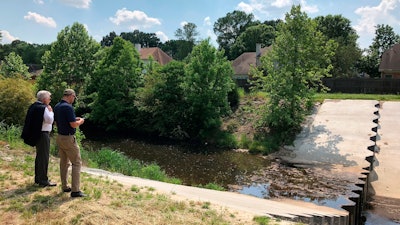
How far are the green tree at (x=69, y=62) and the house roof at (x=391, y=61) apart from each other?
95.1ft

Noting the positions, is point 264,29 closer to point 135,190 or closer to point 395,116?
point 395,116

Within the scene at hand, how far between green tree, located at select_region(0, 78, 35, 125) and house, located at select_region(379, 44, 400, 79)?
34049 millimetres

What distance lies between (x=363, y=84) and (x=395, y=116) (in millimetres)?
8920

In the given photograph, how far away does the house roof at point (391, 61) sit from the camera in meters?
37.5

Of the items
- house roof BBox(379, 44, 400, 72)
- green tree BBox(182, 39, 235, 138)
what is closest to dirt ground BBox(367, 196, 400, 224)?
green tree BBox(182, 39, 235, 138)

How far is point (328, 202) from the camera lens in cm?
1323

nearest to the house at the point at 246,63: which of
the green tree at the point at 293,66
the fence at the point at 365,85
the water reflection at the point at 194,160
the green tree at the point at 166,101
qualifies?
the fence at the point at 365,85

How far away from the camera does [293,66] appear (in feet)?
73.5

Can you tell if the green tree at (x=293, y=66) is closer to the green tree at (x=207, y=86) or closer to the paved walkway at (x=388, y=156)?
the green tree at (x=207, y=86)

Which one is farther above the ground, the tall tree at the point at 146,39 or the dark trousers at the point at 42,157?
the tall tree at the point at 146,39

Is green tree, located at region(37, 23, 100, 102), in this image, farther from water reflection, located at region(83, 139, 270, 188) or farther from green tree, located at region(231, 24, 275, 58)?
green tree, located at region(231, 24, 275, 58)

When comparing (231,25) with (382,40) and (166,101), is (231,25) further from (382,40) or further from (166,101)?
(166,101)

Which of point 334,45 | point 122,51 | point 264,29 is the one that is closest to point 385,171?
point 334,45

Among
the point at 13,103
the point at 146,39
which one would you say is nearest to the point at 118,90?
the point at 13,103
